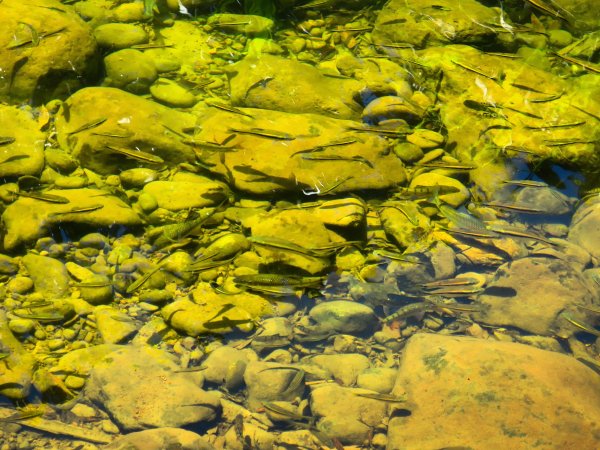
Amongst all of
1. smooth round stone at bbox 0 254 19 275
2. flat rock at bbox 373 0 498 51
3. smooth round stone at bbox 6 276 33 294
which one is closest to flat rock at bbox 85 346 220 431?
smooth round stone at bbox 6 276 33 294

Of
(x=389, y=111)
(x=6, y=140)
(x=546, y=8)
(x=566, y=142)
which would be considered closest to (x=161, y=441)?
(x=6, y=140)

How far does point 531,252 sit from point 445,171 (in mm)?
1248

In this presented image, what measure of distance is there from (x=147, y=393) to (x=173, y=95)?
385 centimetres

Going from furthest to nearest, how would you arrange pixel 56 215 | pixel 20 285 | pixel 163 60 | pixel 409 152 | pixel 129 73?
pixel 163 60 → pixel 129 73 → pixel 409 152 → pixel 56 215 → pixel 20 285

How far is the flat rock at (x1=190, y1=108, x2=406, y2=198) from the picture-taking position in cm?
535

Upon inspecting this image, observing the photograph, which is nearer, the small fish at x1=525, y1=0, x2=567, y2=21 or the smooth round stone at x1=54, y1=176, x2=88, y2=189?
the smooth round stone at x1=54, y1=176, x2=88, y2=189

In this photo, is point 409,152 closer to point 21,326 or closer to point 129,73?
point 129,73

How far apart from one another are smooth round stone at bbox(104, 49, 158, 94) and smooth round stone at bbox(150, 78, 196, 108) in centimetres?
15

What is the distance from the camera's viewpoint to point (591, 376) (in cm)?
398

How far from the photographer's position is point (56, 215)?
4.96m

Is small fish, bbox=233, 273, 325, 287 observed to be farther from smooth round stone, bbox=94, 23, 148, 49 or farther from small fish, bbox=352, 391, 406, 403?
smooth round stone, bbox=94, 23, 148, 49

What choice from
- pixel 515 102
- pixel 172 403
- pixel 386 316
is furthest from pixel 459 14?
pixel 172 403

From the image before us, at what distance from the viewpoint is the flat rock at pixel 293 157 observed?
17.6 feet

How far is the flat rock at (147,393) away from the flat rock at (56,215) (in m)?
1.42
